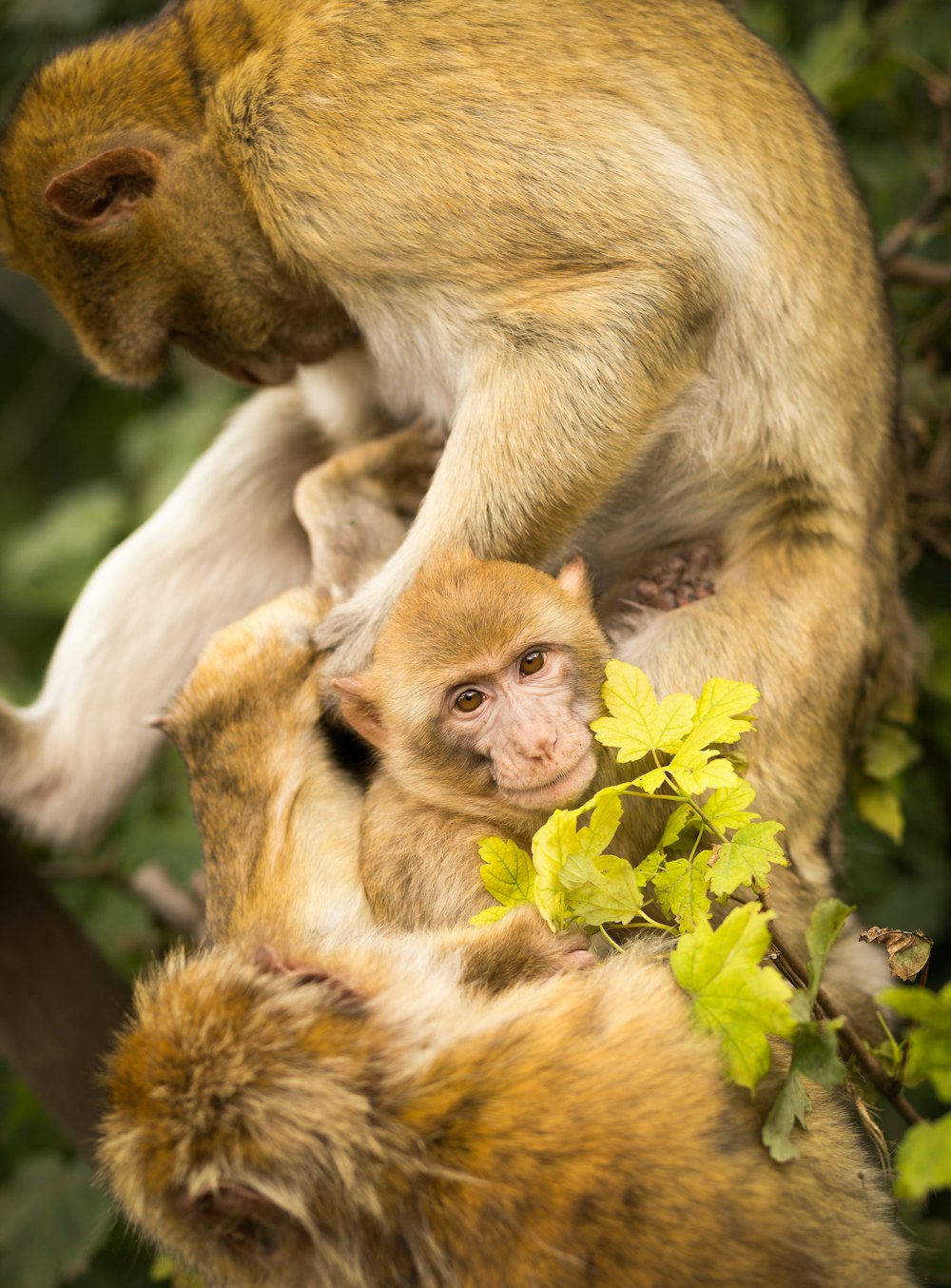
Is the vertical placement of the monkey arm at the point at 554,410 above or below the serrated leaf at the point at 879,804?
above

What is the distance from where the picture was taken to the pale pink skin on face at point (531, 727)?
2.92 metres

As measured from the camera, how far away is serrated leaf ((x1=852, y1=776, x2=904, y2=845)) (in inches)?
147

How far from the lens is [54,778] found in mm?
4387

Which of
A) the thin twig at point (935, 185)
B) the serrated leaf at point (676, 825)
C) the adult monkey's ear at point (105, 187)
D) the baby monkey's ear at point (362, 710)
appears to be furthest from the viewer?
the thin twig at point (935, 185)

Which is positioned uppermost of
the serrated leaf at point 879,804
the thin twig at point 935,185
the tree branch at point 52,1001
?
the thin twig at point 935,185

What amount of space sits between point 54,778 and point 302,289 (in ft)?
6.02

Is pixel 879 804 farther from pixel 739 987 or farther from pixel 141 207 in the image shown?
pixel 141 207

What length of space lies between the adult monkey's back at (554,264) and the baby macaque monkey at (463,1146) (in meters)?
1.07

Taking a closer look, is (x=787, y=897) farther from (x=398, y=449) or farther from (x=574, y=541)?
(x=398, y=449)

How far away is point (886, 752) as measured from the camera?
383 cm

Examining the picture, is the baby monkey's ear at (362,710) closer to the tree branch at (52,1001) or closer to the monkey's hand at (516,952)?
the monkey's hand at (516,952)

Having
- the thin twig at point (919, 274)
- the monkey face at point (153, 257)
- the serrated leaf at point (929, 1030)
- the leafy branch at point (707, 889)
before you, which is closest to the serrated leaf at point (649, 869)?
the leafy branch at point (707, 889)

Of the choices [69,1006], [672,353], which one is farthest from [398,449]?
[69,1006]

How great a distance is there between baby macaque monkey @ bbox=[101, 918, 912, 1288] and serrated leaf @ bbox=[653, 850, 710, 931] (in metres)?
0.12
